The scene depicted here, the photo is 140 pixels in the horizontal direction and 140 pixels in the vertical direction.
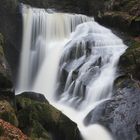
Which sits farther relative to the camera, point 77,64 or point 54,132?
point 77,64

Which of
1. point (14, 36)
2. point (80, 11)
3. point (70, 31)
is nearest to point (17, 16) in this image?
point (14, 36)

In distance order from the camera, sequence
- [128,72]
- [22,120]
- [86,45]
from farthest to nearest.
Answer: [86,45] → [128,72] → [22,120]

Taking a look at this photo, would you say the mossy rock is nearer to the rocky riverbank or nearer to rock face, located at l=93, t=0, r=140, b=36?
the rocky riverbank

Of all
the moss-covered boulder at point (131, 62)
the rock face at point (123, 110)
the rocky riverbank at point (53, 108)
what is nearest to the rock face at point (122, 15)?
the rocky riverbank at point (53, 108)

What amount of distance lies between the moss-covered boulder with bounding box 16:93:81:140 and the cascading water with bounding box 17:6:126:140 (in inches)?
47.9

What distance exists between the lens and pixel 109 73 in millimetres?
21875

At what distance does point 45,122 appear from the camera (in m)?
15.6

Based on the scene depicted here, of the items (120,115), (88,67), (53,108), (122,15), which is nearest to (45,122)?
(53,108)

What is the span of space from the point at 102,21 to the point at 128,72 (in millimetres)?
10264

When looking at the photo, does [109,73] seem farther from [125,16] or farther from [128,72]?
[125,16]

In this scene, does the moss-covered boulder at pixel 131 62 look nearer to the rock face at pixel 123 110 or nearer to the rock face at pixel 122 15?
the rock face at pixel 123 110

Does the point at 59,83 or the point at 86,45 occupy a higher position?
the point at 86,45

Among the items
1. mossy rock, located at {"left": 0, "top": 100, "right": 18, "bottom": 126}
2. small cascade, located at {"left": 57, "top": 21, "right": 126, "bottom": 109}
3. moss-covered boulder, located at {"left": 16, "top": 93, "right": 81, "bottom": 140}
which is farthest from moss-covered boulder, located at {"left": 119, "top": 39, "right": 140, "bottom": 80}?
mossy rock, located at {"left": 0, "top": 100, "right": 18, "bottom": 126}

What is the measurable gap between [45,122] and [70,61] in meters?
8.89
